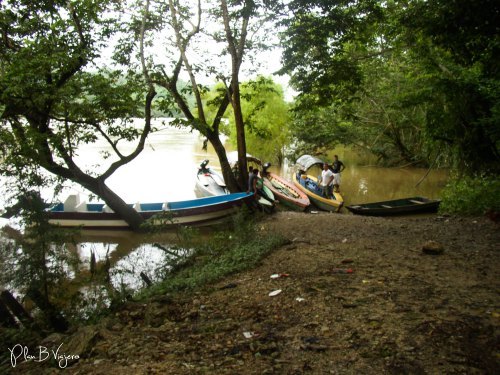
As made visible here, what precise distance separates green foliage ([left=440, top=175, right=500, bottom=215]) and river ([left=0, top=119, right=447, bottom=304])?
313cm

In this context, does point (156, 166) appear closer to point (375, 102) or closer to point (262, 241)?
point (375, 102)

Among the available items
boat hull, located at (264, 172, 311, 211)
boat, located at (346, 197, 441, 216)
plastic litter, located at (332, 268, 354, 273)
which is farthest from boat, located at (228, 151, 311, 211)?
plastic litter, located at (332, 268, 354, 273)

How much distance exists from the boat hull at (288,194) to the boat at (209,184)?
2.23 m

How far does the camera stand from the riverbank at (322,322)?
3416mm

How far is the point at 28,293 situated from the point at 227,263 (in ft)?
11.1

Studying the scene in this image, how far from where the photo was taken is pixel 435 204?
1320 centimetres

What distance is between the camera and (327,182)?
15328 mm

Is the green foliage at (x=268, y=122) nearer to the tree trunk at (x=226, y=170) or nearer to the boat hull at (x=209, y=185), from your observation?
the boat hull at (x=209, y=185)

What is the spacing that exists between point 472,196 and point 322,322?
9474mm

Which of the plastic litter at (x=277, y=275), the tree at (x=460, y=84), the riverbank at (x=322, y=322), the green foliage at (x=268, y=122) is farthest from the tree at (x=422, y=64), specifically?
the green foliage at (x=268, y=122)

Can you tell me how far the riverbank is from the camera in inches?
134

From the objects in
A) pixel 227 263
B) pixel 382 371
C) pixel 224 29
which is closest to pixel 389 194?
pixel 224 29

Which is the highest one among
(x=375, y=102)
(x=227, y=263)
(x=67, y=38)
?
(x=67, y=38)

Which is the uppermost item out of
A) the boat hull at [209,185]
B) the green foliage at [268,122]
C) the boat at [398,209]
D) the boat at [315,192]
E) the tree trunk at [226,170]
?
the green foliage at [268,122]
